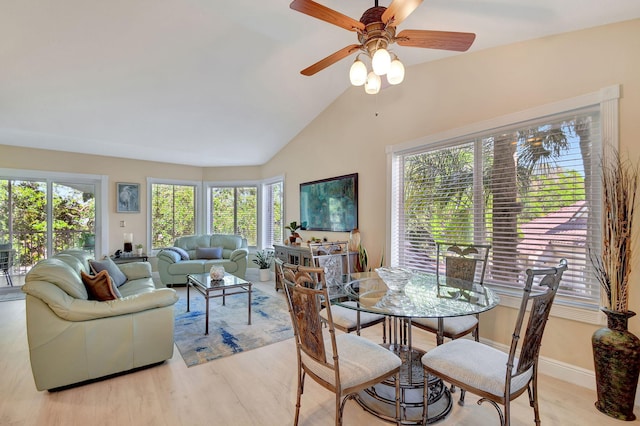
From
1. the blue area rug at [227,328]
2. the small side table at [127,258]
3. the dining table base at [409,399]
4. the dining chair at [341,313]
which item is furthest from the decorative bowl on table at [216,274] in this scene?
the small side table at [127,258]

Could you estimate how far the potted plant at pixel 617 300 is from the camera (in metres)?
1.87

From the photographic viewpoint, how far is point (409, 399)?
6.80ft

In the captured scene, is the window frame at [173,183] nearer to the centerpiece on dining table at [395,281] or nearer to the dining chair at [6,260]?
the dining chair at [6,260]

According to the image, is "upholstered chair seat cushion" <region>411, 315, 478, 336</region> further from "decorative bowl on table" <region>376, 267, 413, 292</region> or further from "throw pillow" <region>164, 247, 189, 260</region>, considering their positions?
"throw pillow" <region>164, 247, 189, 260</region>

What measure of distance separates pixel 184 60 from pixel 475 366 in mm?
3845

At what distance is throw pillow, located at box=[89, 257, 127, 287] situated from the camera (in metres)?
3.41

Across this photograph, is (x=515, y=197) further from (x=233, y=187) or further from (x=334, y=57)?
(x=233, y=187)

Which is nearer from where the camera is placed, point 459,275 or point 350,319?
point 350,319

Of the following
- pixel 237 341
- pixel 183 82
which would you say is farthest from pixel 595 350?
pixel 183 82

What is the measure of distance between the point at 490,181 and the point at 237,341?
3.05 metres

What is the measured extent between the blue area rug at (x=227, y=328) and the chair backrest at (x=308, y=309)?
147cm

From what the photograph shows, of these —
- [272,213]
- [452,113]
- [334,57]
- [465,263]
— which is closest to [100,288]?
[334,57]

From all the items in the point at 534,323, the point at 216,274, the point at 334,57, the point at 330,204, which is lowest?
the point at 216,274

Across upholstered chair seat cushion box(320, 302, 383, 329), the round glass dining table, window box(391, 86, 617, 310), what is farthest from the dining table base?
window box(391, 86, 617, 310)
